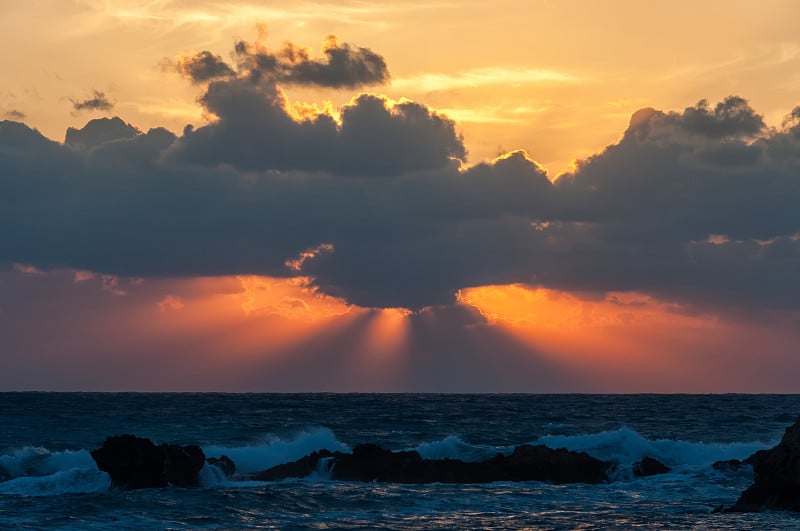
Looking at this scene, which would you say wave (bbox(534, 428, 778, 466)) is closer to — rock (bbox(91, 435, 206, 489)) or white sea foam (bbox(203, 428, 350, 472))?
white sea foam (bbox(203, 428, 350, 472))

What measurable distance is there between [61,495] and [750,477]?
1143 inches

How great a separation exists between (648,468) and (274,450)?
22.3m

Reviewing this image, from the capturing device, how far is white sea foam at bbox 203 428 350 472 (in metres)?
56.8

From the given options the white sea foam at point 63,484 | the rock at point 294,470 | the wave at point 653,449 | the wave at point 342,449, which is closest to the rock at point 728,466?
the wave at point 342,449

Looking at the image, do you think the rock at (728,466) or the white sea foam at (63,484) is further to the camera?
the rock at (728,466)

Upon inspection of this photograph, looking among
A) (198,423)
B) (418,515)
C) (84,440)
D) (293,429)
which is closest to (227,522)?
(418,515)

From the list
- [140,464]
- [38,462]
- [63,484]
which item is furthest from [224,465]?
[38,462]

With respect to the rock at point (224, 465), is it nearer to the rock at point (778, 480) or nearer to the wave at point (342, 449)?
the wave at point (342, 449)

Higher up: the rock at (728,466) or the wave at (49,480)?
the rock at (728,466)

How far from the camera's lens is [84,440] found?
221 feet

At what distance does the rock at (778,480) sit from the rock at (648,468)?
1326 cm

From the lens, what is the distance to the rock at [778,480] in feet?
109

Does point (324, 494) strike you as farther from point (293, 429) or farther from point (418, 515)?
point (293, 429)

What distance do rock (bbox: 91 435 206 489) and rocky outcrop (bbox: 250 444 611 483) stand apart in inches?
223
